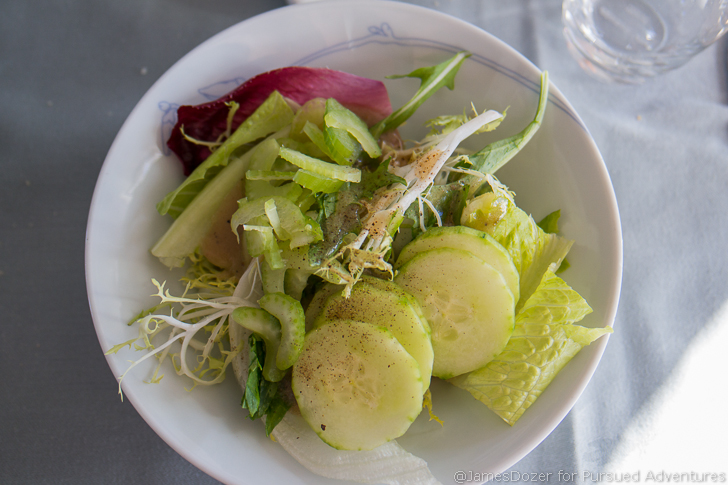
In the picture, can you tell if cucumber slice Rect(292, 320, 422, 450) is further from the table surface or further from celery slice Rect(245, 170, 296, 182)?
the table surface

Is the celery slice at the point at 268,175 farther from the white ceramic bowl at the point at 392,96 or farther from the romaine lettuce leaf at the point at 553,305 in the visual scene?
the romaine lettuce leaf at the point at 553,305

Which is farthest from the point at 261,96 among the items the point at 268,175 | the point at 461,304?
the point at 461,304

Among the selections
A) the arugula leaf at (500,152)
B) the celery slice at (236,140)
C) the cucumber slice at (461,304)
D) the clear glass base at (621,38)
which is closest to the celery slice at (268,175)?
the celery slice at (236,140)

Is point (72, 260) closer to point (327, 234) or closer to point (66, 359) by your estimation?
point (66, 359)

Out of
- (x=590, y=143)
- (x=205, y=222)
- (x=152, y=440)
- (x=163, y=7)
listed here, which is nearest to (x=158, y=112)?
(x=205, y=222)

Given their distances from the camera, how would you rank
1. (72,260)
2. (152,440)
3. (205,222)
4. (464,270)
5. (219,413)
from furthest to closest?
(72,260) < (152,440) < (205,222) < (219,413) < (464,270)

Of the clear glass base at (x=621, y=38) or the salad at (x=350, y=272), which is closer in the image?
the salad at (x=350, y=272)

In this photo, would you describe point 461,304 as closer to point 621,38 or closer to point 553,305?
point 553,305

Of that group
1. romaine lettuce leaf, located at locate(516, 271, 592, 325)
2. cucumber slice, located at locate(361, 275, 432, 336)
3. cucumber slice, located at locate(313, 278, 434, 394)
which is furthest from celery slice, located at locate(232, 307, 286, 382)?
romaine lettuce leaf, located at locate(516, 271, 592, 325)
